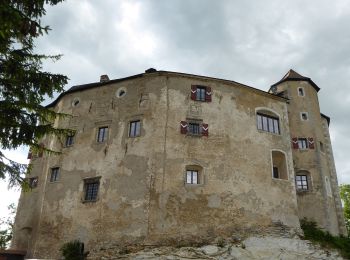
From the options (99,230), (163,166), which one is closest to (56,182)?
(99,230)

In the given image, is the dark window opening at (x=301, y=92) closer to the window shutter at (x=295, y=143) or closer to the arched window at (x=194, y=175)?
the window shutter at (x=295, y=143)

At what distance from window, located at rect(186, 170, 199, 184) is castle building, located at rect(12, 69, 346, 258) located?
0.06 metres

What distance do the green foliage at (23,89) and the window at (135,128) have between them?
39.7 feet

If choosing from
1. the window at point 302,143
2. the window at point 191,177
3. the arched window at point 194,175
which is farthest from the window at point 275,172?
the window at point 191,177

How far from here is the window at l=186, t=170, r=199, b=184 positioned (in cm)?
2461

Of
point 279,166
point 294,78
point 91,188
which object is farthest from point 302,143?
point 91,188

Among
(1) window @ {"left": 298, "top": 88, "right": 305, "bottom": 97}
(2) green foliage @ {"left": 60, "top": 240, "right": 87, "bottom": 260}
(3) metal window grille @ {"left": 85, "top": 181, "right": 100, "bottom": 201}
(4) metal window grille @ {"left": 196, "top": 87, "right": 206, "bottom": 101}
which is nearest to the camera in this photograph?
(2) green foliage @ {"left": 60, "top": 240, "right": 87, "bottom": 260}

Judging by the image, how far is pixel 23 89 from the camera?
43.1 feet

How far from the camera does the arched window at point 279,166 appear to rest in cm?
2737

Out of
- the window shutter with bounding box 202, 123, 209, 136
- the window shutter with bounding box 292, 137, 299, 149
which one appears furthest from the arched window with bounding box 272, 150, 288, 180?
the window shutter with bounding box 202, 123, 209, 136

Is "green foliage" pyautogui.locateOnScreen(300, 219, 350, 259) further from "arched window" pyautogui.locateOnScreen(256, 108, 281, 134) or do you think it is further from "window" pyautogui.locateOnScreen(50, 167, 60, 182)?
"window" pyautogui.locateOnScreen(50, 167, 60, 182)

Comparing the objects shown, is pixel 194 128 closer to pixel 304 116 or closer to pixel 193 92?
pixel 193 92

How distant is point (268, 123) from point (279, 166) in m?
3.14

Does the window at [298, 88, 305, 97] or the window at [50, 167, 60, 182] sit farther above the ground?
the window at [298, 88, 305, 97]
